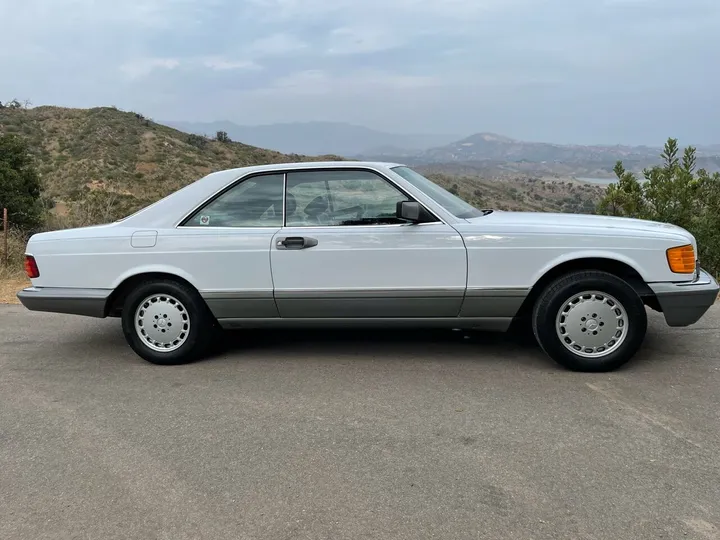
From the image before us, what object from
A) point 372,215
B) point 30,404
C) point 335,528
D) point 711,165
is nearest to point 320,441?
point 335,528

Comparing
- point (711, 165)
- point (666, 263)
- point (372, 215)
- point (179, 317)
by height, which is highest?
point (711, 165)

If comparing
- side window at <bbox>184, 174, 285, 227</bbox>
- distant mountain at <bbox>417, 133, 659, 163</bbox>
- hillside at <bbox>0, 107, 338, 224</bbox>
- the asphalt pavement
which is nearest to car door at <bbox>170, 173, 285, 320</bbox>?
side window at <bbox>184, 174, 285, 227</bbox>

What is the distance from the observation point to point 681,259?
14.3 feet

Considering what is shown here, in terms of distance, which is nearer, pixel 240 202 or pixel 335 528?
pixel 335 528

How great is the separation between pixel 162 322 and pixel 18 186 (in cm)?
1570

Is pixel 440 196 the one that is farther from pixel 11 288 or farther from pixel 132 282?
pixel 11 288

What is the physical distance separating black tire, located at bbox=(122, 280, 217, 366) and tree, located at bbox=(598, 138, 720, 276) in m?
6.34

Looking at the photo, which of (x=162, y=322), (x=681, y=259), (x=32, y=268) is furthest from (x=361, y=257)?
(x=32, y=268)

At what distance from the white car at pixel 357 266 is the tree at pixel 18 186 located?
14.0m

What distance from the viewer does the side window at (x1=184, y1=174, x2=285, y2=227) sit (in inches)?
189

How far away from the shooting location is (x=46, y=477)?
10.4 ft

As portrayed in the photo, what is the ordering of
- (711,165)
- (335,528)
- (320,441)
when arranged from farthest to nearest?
(711,165) → (320,441) → (335,528)

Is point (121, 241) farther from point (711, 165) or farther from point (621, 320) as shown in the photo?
point (711, 165)

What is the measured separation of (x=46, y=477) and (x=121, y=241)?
6.97 feet
